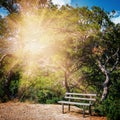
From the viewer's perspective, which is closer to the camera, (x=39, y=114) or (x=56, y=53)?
(x=39, y=114)

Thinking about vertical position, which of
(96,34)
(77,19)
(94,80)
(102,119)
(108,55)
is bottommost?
(102,119)

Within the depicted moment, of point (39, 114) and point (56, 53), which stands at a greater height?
point (56, 53)

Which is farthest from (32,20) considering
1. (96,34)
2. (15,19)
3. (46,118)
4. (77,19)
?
(46,118)

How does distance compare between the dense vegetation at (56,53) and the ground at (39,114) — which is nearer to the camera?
the ground at (39,114)

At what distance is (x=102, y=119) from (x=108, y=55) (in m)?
4.53

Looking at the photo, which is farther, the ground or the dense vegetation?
the dense vegetation

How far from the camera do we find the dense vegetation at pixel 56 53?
12.6 metres

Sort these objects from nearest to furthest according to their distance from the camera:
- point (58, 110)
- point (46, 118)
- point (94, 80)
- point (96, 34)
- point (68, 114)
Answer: point (46, 118)
point (68, 114)
point (58, 110)
point (96, 34)
point (94, 80)

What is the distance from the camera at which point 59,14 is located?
13.5 metres

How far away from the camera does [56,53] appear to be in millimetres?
14633

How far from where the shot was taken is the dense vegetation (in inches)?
496

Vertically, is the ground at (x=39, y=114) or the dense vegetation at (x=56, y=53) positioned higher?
the dense vegetation at (x=56, y=53)

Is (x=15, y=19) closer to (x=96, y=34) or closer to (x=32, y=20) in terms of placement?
(x=32, y=20)

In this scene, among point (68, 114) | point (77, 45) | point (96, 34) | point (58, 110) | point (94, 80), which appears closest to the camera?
point (68, 114)
